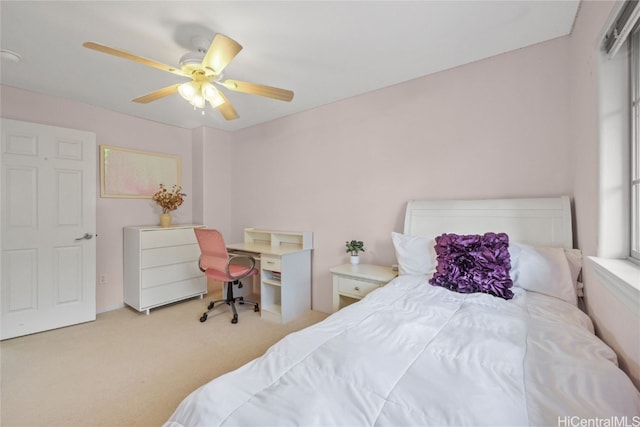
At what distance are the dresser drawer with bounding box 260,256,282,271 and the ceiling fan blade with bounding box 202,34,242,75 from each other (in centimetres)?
188

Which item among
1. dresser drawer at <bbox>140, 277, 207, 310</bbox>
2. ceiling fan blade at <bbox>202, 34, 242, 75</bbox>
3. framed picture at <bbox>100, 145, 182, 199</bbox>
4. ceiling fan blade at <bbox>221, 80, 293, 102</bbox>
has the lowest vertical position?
dresser drawer at <bbox>140, 277, 207, 310</bbox>

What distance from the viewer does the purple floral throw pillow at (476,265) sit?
5.32 feet

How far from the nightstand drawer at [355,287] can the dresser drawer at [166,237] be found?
2164 millimetres

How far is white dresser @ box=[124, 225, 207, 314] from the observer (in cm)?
316

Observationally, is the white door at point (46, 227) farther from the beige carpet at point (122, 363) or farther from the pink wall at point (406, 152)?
the pink wall at point (406, 152)

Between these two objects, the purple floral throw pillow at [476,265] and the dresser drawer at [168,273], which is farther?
the dresser drawer at [168,273]

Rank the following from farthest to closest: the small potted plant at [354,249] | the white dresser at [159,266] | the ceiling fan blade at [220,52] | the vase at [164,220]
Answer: the vase at [164,220], the white dresser at [159,266], the small potted plant at [354,249], the ceiling fan blade at [220,52]

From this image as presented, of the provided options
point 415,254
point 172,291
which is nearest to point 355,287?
point 415,254

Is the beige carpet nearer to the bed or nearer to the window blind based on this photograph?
the bed

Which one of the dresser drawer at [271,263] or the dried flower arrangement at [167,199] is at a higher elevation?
the dried flower arrangement at [167,199]

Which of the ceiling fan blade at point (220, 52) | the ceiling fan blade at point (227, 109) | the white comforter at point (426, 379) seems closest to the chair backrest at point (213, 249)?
the ceiling fan blade at point (227, 109)

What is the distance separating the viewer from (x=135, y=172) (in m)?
3.52

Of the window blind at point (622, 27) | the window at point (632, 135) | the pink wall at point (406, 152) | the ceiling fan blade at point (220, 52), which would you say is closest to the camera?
the window blind at point (622, 27)

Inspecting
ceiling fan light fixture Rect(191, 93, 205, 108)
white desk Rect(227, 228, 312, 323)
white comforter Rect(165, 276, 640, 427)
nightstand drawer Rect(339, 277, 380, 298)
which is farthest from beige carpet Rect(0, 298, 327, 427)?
ceiling fan light fixture Rect(191, 93, 205, 108)
